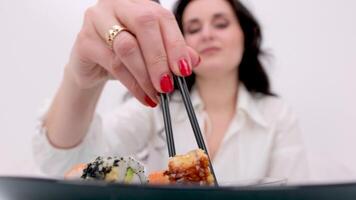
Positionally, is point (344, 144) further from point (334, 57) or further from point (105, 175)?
point (105, 175)

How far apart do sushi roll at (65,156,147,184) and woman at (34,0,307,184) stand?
0.60m

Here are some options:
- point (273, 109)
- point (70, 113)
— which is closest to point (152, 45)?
point (70, 113)

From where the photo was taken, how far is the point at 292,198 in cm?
12

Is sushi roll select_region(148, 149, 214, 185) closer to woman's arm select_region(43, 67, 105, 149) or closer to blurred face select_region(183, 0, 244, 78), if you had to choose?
woman's arm select_region(43, 67, 105, 149)

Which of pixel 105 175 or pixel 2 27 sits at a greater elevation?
pixel 2 27

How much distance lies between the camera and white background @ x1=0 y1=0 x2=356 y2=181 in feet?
3.72

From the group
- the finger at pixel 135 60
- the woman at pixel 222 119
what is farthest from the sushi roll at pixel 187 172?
the woman at pixel 222 119

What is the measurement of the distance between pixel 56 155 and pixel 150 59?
0.41 m

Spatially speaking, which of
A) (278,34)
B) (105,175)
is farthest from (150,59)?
(278,34)

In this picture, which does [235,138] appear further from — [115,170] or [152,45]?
[115,170]

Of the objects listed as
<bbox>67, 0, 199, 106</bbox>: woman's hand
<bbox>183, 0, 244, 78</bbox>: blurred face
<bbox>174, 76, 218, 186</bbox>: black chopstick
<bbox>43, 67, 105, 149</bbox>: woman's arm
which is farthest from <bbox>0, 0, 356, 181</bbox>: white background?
<bbox>174, 76, 218, 186</bbox>: black chopstick

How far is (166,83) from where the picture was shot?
322mm

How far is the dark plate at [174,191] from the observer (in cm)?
12

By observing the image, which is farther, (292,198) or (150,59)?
(150,59)
